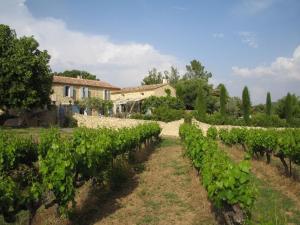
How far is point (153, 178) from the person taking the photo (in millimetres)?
10867

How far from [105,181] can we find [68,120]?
71.9 feet

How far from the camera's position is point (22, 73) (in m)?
25.2

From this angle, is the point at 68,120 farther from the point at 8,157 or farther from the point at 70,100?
the point at 8,157

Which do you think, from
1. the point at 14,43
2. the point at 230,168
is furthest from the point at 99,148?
the point at 14,43

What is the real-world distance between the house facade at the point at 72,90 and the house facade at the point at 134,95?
2.17 metres

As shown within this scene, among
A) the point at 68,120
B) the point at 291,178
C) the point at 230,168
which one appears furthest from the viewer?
the point at 68,120

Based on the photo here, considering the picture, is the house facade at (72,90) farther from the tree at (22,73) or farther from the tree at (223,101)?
the tree at (223,101)

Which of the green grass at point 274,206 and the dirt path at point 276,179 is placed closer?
the green grass at point 274,206

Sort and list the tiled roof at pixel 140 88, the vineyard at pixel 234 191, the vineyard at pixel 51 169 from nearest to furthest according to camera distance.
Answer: the vineyard at pixel 234 191, the vineyard at pixel 51 169, the tiled roof at pixel 140 88

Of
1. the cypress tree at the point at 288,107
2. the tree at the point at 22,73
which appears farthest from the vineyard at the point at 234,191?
the cypress tree at the point at 288,107

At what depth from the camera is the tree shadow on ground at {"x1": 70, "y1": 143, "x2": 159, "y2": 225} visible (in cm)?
750

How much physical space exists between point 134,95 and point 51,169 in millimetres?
38495

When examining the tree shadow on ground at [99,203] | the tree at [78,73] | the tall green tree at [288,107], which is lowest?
the tree shadow on ground at [99,203]

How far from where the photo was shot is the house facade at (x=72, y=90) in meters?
37.8
